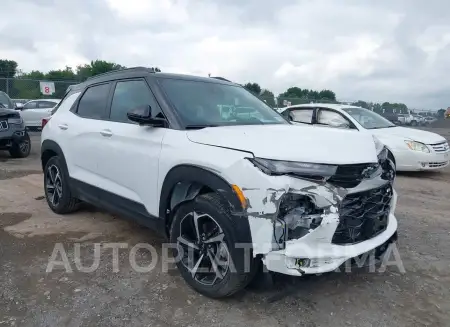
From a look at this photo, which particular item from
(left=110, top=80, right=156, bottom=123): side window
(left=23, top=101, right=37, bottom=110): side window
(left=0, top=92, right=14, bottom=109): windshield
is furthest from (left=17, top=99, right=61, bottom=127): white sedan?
(left=110, top=80, right=156, bottom=123): side window

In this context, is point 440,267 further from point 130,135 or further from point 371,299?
point 130,135

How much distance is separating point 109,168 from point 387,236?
2.60 m

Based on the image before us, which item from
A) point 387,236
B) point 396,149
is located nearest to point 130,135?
point 387,236


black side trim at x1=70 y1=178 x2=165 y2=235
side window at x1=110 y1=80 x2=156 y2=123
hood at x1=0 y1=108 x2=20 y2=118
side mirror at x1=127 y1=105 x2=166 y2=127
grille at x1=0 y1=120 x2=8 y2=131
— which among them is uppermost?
side window at x1=110 y1=80 x2=156 y2=123

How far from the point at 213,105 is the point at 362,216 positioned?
5.55 feet

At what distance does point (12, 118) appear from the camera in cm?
936

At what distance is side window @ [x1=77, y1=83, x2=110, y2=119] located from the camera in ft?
14.1

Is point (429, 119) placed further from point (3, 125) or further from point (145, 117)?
point (145, 117)

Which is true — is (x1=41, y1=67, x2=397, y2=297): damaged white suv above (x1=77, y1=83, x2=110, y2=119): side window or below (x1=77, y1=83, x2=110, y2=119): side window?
below

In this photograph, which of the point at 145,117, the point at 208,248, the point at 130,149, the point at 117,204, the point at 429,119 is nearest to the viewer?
the point at 208,248

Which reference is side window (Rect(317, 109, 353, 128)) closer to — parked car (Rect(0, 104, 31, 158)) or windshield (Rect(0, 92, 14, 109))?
parked car (Rect(0, 104, 31, 158))

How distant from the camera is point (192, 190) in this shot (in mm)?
3115

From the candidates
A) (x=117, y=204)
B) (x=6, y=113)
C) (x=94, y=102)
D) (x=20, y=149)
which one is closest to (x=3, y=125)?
(x=6, y=113)

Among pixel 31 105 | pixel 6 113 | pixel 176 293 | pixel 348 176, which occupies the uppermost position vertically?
pixel 31 105
